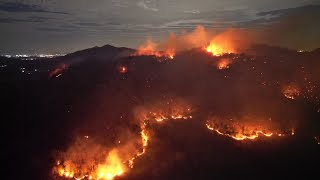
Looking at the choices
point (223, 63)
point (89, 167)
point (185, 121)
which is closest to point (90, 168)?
point (89, 167)

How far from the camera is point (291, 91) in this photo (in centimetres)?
5609

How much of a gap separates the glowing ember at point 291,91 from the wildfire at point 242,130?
14065mm

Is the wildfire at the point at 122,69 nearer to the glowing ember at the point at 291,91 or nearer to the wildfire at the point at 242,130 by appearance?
the wildfire at the point at 242,130

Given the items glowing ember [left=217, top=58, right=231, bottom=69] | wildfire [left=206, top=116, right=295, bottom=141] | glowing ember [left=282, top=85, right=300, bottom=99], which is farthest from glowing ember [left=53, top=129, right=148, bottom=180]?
glowing ember [left=217, top=58, right=231, bottom=69]

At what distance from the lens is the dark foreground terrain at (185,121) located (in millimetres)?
33562

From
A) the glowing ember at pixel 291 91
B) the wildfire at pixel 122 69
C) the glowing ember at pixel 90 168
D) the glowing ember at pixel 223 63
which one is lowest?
the glowing ember at pixel 90 168

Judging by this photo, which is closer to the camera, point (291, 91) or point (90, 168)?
point (90, 168)

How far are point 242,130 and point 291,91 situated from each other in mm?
20679

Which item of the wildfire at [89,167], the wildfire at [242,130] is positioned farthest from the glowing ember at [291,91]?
the wildfire at [89,167]

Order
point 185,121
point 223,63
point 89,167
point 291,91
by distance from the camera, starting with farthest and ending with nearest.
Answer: point 223,63
point 291,91
point 185,121
point 89,167

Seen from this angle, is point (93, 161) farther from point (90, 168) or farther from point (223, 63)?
point (223, 63)

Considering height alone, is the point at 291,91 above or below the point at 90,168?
above

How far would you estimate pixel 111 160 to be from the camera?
34.1 meters

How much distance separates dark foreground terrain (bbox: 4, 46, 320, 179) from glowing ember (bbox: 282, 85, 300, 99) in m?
0.52
